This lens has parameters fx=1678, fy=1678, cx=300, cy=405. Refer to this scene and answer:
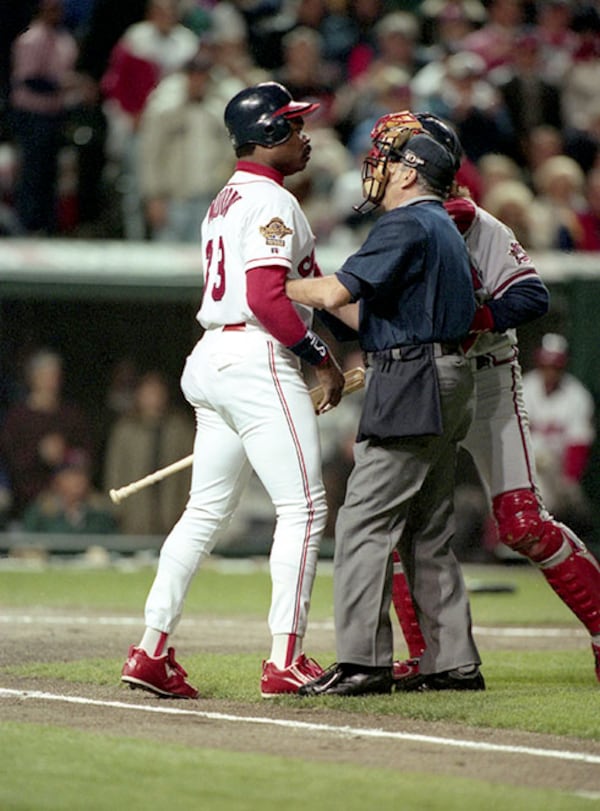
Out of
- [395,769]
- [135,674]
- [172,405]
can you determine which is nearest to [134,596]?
[172,405]

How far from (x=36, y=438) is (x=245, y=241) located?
7591 mm

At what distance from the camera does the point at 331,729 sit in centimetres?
530

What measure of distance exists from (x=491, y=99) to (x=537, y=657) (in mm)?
8642

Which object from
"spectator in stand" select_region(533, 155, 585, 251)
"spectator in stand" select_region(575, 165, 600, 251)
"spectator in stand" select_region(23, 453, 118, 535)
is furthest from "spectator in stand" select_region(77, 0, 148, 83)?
"spectator in stand" select_region(575, 165, 600, 251)

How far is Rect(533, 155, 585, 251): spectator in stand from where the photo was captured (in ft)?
46.3

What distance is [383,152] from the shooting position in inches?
241

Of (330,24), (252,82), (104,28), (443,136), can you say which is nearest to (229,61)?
(252,82)

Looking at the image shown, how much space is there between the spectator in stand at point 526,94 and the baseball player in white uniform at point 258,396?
9.83 meters

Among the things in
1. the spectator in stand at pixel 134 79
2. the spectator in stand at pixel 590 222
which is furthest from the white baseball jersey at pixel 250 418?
the spectator in stand at pixel 590 222

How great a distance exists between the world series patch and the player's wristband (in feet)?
1.12

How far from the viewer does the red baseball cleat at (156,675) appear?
5938 millimetres

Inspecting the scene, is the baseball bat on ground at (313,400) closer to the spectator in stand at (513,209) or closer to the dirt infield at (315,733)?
the dirt infield at (315,733)

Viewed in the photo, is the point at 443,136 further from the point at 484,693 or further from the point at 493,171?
the point at 493,171

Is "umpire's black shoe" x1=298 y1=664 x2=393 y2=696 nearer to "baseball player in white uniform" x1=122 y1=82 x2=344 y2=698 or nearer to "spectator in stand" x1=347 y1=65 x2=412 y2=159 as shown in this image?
"baseball player in white uniform" x1=122 y1=82 x2=344 y2=698
